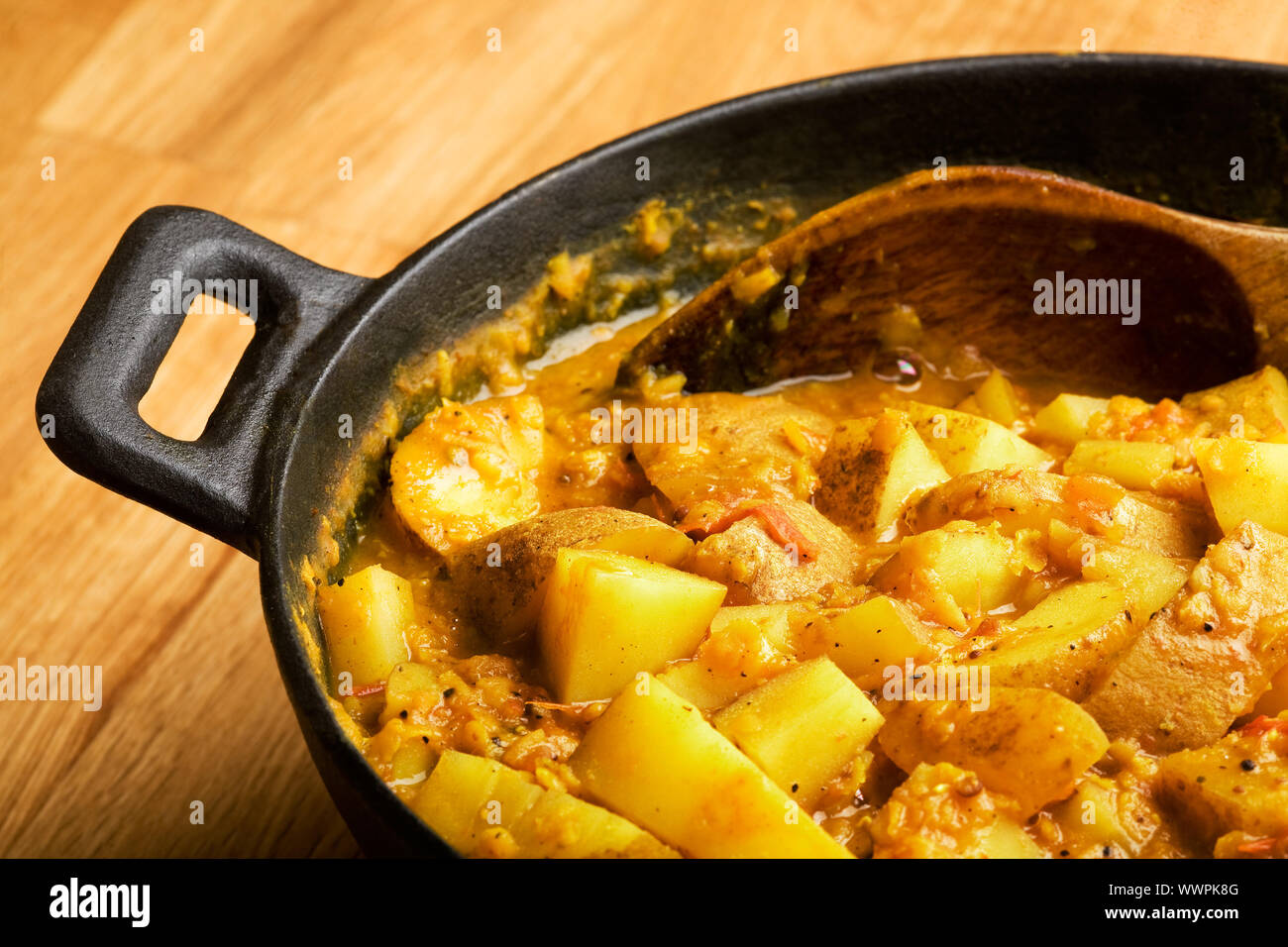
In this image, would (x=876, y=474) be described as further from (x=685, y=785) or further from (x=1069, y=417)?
(x=685, y=785)

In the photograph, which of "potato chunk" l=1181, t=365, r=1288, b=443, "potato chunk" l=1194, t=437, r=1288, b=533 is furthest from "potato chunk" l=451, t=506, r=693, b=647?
"potato chunk" l=1181, t=365, r=1288, b=443

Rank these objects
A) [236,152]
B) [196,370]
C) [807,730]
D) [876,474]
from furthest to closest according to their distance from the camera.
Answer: [236,152] < [196,370] < [876,474] < [807,730]

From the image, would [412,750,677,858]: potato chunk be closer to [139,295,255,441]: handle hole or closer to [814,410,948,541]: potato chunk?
[814,410,948,541]: potato chunk

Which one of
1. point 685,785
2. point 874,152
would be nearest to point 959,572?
point 685,785

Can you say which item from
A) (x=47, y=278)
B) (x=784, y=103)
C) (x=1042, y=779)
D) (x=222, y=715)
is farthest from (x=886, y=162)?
(x=47, y=278)

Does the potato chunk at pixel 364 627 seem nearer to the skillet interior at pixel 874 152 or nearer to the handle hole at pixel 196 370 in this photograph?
the skillet interior at pixel 874 152

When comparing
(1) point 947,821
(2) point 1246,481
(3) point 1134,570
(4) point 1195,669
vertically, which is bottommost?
(1) point 947,821
